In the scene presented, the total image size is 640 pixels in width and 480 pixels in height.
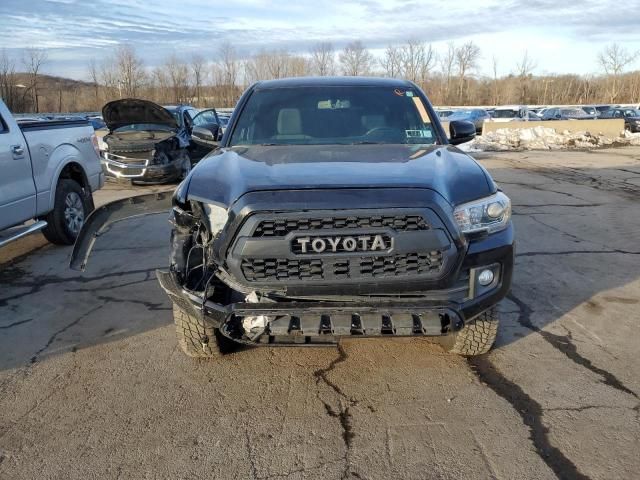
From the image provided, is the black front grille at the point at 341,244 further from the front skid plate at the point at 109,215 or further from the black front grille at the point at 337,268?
the front skid plate at the point at 109,215

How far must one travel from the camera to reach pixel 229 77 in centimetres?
6203

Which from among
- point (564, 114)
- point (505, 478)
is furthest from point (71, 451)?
point (564, 114)

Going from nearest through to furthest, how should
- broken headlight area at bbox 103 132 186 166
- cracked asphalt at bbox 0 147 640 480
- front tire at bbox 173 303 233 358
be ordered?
1. cracked asphalt at bbox 0 147 640 480
2. front tire at bbox 173 303 233 358
3. broken headlight area at bbox 103 132 186 166

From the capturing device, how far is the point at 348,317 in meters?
3.06

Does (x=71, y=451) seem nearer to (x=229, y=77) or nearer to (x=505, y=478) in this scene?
(x=505, y=478)

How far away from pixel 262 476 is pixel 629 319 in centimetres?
329

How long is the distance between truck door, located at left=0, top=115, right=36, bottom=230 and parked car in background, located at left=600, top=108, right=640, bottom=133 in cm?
2868

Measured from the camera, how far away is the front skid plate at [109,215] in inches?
157

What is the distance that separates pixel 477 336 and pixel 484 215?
0.90 metres

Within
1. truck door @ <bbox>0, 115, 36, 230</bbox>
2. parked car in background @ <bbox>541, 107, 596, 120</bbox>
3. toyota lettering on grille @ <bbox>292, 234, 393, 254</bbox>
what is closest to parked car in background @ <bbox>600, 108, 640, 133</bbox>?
parked car in background @ <bbox>541, 107, 596, 120</bbox>

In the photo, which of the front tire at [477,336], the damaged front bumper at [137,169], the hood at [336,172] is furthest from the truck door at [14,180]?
the damaged front bumper at [137,169]

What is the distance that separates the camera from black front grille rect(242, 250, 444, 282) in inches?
118

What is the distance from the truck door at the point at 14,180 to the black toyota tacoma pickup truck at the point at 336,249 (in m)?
3.24

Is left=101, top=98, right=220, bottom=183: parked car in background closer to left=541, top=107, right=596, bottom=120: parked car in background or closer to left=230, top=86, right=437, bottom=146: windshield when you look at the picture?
left=230, top=86, right=437, bottom=146: windshield
